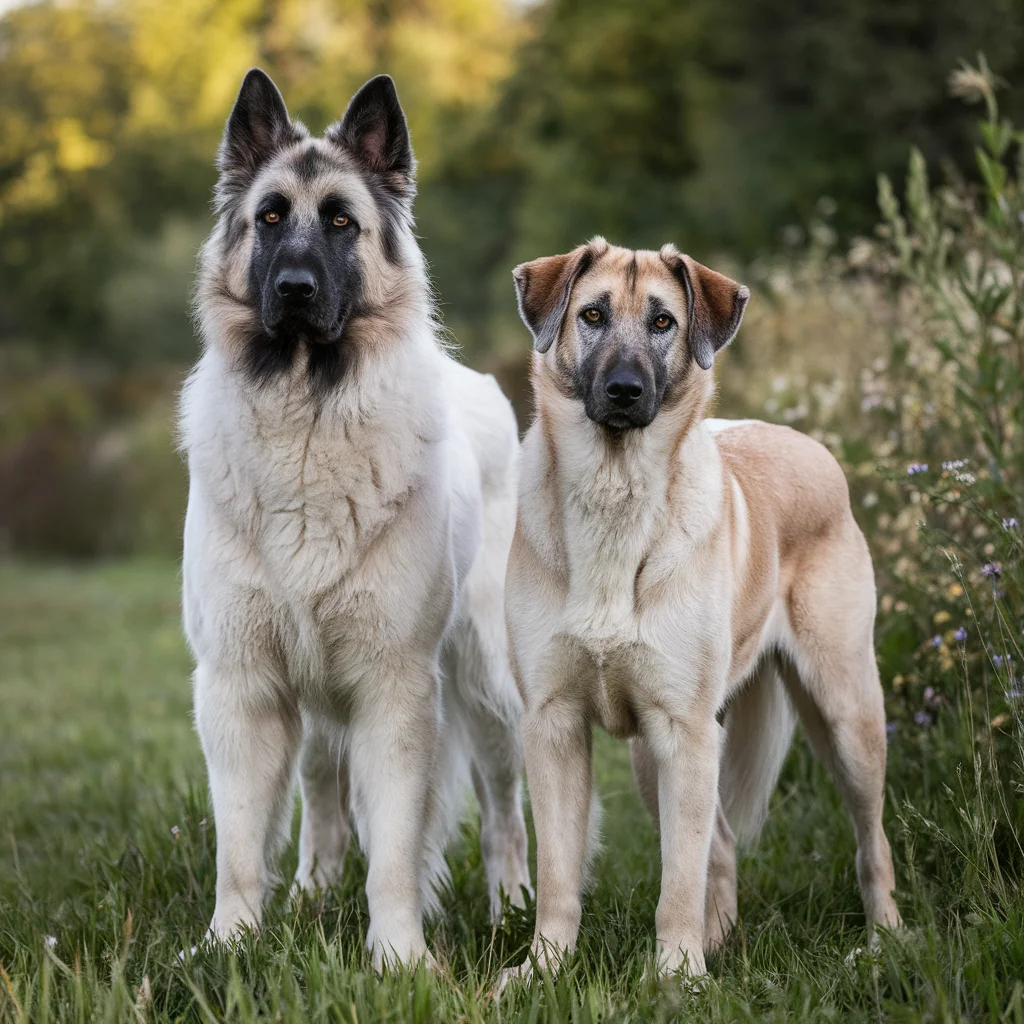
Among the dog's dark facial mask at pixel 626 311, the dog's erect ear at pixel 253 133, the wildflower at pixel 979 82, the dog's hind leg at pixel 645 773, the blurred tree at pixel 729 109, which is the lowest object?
the dog's hind leg at pixel 645 773

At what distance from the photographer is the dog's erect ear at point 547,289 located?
3.63 meters

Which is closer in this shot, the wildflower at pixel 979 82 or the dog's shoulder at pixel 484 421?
the wildflower at pixel 979 82

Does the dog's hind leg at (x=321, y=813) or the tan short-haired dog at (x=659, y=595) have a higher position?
the tan short-haired dog at (x=659, y=595)

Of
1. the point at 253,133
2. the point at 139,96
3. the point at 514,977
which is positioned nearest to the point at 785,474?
the point at 514,977

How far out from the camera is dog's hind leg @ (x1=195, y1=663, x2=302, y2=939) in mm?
3693

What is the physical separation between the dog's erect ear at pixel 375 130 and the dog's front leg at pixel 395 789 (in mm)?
1684

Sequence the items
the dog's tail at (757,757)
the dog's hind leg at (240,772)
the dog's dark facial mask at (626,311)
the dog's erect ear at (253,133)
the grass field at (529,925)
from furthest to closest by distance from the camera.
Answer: the dog's tail at (757,757), the dog's erect ear at (253,133), the dog's hind leg at (240,772), the dog's dark facial mask at (626,311), the grass field at (529,925)

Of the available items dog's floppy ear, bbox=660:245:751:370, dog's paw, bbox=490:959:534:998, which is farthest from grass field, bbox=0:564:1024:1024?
dog's floppy ear, bbox=660:245:751:370

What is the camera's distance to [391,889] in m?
3.66

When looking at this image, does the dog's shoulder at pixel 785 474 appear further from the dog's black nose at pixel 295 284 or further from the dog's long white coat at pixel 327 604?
the dog's black nose at pixel 295 284

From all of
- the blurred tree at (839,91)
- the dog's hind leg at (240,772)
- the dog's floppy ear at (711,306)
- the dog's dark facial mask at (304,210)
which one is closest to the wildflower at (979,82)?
the dog's floppy ear at (711,306)

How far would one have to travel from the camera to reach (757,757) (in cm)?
421

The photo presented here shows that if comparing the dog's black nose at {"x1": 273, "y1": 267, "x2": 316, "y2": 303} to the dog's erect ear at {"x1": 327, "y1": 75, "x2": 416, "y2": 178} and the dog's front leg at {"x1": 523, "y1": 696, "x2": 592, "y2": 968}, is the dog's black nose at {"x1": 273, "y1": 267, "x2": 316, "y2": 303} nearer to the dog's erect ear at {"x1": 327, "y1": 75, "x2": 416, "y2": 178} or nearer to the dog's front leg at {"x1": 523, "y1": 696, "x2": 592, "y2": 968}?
the dog's erect ear at {"x1": 327, "y1": 75, "x2": 416, "y2": 178}

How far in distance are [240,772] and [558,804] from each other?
987mm
